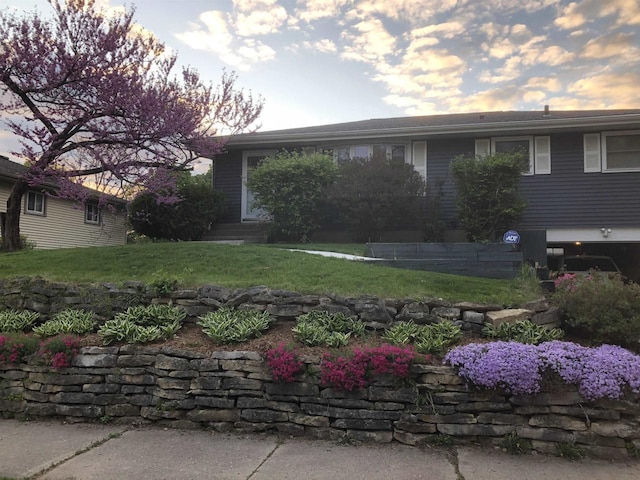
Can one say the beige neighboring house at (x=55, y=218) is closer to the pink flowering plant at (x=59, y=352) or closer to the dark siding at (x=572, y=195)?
the pink flowering plant at (x=59, y=352)

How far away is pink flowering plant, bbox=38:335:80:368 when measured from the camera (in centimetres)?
485

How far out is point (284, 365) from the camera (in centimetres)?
438

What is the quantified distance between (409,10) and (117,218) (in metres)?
19.6

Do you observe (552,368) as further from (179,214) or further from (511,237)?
(179,214)

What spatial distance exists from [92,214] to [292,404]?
2170cm

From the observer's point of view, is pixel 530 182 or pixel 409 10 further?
pixel 530 182

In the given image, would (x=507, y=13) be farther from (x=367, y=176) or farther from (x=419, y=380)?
(x=419, y=380)

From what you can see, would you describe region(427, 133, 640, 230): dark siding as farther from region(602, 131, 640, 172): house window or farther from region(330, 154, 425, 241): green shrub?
region(330, 154, 425, 241): green shrub

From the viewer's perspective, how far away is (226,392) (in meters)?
4.54

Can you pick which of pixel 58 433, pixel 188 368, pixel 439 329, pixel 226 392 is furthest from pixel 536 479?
pixel 58 433

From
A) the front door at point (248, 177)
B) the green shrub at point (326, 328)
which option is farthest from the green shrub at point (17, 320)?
the front door at point (248, 177)

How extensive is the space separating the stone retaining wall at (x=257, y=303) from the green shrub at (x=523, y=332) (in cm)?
13

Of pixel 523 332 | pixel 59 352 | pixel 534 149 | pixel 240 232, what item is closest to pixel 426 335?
pixel 523 332

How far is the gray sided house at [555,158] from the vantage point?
12.5m
